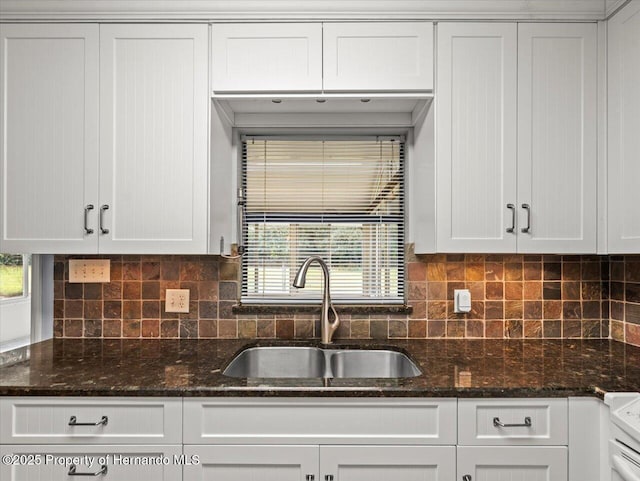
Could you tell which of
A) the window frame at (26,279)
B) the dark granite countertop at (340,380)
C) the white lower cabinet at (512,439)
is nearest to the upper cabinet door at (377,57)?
the dark granite countertop at (340,380)

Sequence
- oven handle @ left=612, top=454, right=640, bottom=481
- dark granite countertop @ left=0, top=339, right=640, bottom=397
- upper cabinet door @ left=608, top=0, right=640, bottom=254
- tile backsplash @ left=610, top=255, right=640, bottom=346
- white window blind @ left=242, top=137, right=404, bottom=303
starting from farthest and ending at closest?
white window blind @ left=242, top=137, right=404, bottom=303 < tile backsplash @ left=610, top=255, right=640, bottom=346 < upper cabinet door @ left=608, top=0, right=640, bottom=254 < dark granite countertop @ left=0, top=339, right=640, bottom=397 < oven handle @ left=612, top=454, right=640, bottom=481

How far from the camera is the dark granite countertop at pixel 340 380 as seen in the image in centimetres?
138

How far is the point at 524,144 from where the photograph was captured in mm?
1756

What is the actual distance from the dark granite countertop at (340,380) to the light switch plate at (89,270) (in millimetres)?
305

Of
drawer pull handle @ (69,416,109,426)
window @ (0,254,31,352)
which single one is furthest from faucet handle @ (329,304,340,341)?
window @ (0,254,31,352)

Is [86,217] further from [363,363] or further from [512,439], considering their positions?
[512,439]

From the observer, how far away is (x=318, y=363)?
1975 millimetres

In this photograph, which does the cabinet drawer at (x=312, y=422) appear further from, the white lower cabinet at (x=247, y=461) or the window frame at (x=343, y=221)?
the window frame at (x=343, y=221)

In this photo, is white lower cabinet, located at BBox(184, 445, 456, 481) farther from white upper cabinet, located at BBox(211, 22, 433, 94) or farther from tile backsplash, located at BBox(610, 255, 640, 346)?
white upper cabinet, located at BBox(211, 22, 433, 94)

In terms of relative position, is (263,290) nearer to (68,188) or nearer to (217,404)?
(217,404)

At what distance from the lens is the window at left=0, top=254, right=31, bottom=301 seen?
78.1 inches

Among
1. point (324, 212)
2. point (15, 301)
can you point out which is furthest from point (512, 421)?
point (15, 301)

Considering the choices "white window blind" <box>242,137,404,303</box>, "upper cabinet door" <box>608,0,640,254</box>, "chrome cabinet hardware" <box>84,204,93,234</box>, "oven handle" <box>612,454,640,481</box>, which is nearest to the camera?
"oven handle" <box>612,454,640,481</box>

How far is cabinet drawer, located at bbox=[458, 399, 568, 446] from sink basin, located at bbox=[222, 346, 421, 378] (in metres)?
0.51
